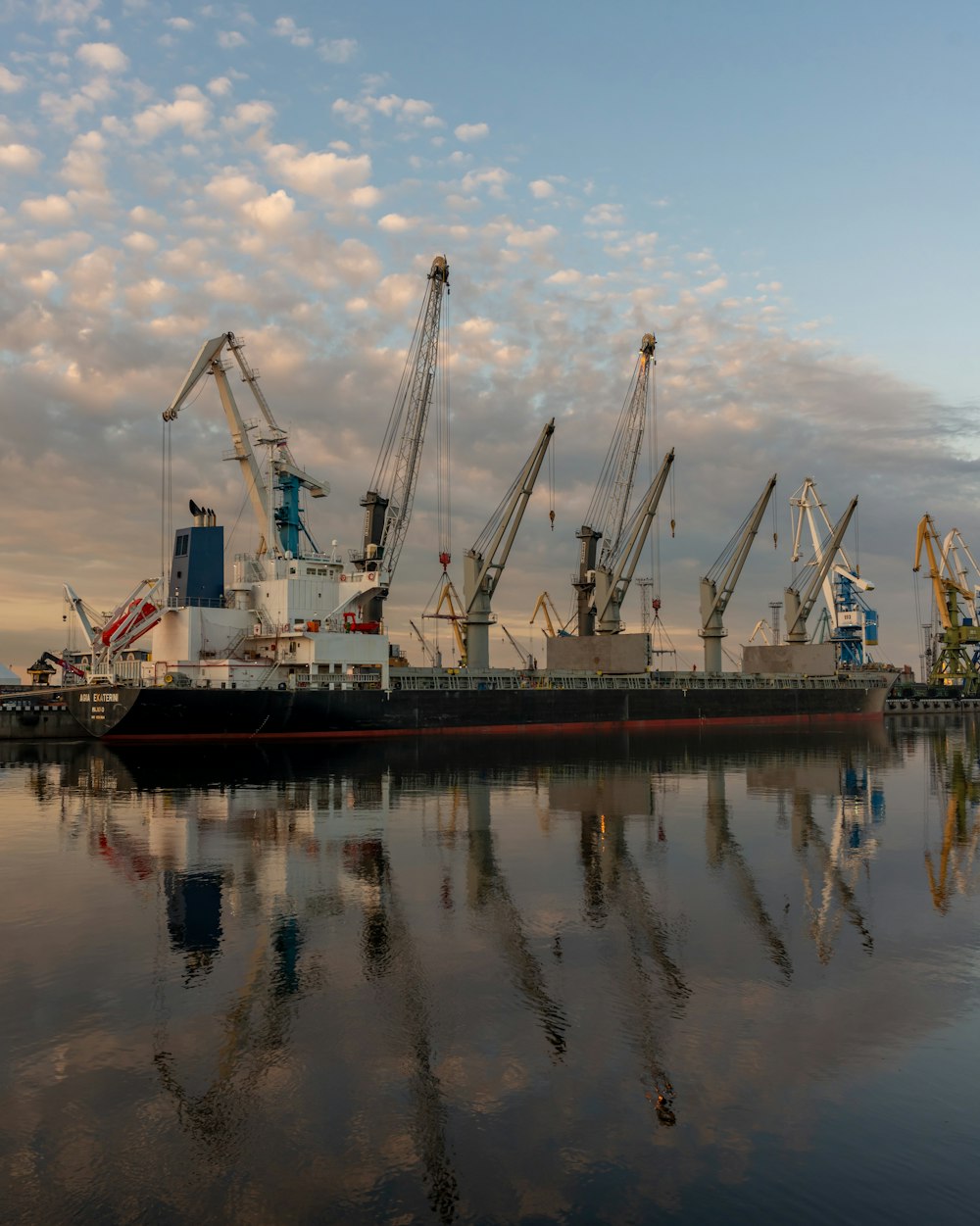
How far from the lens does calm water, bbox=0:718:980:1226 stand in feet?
29.8

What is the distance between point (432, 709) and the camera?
2990 inches

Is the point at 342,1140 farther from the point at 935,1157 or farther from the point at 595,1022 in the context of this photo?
the point at 935,1157

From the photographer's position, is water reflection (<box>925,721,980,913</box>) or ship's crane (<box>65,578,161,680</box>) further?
ship's crane (<box>65,578,161,680</box>)

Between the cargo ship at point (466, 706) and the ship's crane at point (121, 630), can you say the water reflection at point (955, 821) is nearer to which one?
the cargo ship at point (466, 706)

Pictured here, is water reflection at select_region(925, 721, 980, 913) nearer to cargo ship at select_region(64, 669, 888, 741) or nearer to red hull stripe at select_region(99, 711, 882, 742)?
red hull stripe at select_region(99, 711, 882, 742)

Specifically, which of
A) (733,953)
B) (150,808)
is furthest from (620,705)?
(733,953)

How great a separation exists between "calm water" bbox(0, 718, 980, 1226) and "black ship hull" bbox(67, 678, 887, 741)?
33878mm

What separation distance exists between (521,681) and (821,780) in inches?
1838

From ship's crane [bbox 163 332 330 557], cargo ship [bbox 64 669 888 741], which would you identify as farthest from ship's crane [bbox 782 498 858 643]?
ship's crane [bbox 163 332 330 557]

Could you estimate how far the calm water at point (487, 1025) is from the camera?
29.8ft

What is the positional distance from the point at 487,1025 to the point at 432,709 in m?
63.1

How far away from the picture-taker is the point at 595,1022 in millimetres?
13188

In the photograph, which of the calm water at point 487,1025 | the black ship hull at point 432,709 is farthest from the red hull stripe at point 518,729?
the calm water at point 487,1025

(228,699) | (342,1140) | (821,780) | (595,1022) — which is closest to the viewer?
(342,1140)
